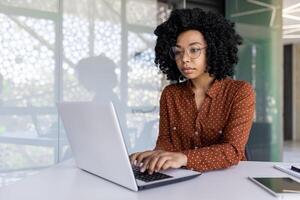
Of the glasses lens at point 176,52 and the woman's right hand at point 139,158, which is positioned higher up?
the glasses lens at point 176,52

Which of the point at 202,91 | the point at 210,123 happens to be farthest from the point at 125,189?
the point at 202,91

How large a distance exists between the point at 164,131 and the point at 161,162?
21.3 inches

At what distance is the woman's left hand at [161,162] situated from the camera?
43.1 inches

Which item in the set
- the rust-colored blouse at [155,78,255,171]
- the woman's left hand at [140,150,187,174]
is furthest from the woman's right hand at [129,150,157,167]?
the rust-colored blouse at [155,78,255,171]

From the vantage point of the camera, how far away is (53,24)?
299 centimetres

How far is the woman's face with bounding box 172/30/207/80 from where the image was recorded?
146 centimetres

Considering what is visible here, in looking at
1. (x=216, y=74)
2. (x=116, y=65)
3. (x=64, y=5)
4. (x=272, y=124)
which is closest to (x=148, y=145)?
(x=116, y=65)

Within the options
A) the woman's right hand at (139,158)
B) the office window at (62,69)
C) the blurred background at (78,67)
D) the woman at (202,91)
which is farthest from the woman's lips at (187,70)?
the office window at (62,69)

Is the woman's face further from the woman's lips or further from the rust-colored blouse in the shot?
the rust-colored blouse

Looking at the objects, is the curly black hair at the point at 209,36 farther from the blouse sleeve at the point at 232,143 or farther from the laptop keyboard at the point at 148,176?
the laptop keyboard at the point at 148,176

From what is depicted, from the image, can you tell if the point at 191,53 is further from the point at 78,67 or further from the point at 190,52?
the point at 78,67

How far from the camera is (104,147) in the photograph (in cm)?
98

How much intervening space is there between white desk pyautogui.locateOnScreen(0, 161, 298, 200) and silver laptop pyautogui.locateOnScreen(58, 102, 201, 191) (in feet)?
0.08

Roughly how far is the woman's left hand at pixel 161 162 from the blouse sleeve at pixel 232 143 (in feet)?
0.14
